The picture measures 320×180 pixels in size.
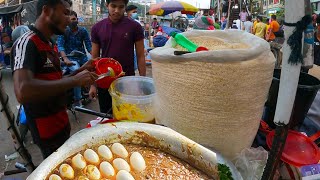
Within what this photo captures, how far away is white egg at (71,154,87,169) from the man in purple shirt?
162cm

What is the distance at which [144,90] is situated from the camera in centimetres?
199

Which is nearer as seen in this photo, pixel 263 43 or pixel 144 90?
pixel 263 43

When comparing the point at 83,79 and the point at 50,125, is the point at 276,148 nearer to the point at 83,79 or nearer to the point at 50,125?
the point at 83,79

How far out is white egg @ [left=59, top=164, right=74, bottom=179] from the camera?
1.17 meters

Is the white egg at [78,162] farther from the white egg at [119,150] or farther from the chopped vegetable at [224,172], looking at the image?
the chopped vegetable at [224,172]

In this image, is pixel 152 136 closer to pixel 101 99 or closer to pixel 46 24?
pixel 46 24

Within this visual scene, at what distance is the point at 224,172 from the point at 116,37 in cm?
197

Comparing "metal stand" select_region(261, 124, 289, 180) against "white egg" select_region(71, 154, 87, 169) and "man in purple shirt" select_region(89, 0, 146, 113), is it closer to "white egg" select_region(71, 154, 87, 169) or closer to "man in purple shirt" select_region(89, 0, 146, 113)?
"white egg" select_region(71, 154, 87, 169)

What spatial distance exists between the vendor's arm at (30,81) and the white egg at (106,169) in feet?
1.78

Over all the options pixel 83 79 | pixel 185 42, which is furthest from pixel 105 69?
pixel 185 42

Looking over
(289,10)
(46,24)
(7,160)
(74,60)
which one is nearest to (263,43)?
(289,10)

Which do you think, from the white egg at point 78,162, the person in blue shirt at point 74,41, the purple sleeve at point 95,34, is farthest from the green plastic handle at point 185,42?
the person in blue shirt at point 74,41

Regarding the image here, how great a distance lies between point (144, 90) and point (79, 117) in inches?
117

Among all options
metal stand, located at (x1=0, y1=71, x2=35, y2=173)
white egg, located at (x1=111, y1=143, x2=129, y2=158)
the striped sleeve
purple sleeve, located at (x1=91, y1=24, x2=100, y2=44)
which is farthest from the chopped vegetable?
purple sleeve, located at (x1=91, y1=24, x2=100, y2=44)
